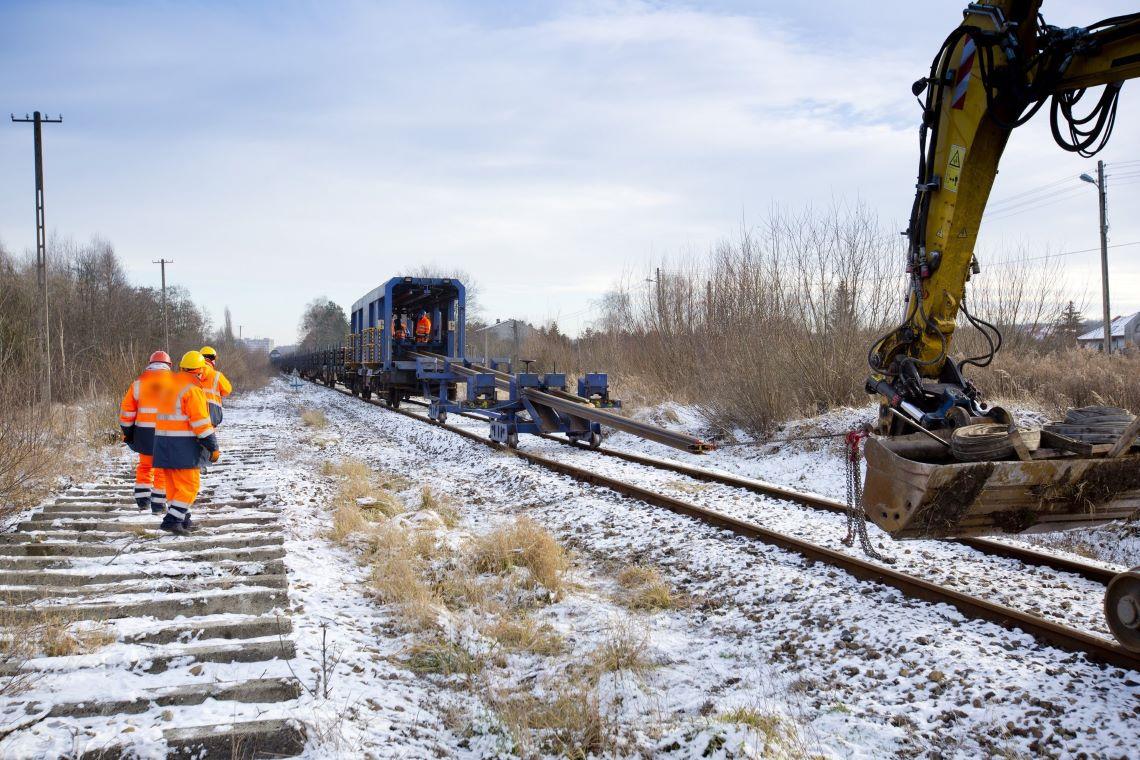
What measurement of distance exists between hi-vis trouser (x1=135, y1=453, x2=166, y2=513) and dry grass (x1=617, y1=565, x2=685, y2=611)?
4098 mm

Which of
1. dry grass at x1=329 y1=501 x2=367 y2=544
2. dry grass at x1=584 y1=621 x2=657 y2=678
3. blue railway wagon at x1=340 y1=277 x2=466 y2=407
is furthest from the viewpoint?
blue railway wagon at x1=340 y1=277 x2=466 y2=407

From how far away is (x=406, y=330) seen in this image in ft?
68.0

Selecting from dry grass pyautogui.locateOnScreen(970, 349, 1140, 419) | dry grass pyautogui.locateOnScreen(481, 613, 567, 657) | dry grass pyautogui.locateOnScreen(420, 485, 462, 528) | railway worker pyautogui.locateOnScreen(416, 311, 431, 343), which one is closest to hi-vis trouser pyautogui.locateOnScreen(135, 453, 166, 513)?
dry grass pyautogui.locateOnScreen(420, 485, 462, 528)

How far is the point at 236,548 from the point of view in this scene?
19.3ft

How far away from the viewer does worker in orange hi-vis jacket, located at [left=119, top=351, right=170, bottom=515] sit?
6.52m

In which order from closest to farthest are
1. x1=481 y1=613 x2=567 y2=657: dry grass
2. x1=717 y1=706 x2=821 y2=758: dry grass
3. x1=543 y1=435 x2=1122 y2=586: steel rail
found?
x1=717 y1=706 x2=821 y2=758: dry grass, x1=481 y1=613 x2=567 y2=657: dry grass, x1=543 y1=435 x2=1122 y2=586: steel rail

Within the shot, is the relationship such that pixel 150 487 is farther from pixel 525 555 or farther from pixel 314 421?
pixel 314 421

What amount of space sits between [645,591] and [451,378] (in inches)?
432

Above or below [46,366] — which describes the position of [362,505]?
below

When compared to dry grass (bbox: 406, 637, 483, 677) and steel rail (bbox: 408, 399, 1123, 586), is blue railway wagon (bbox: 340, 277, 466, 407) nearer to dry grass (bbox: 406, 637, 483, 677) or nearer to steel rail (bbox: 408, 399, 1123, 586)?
steel rail (bbox: 408, 399, 1123, 586)

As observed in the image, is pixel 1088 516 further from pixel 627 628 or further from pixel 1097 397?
pixel 1097 397

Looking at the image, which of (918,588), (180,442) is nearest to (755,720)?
(918,588)

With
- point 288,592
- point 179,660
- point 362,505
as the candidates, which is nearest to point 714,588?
point 288,592

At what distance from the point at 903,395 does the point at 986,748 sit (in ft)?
9.21
